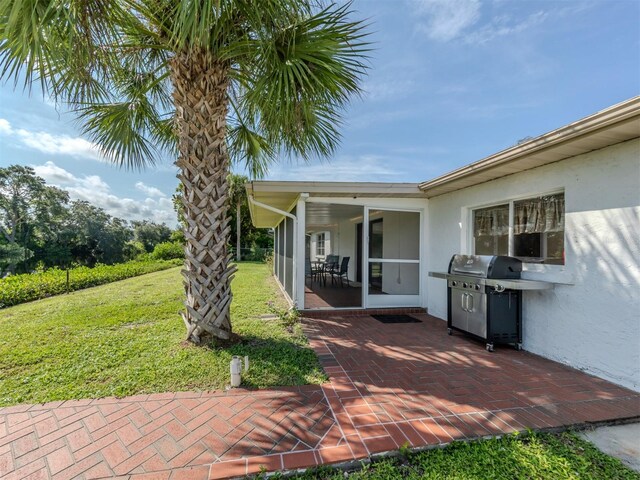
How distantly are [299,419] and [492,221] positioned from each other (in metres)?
5.10

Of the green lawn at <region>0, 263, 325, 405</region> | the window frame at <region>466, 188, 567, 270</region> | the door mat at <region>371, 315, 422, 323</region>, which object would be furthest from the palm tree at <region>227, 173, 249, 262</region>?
the window frame at <region>466, 188, 567, 270</region>

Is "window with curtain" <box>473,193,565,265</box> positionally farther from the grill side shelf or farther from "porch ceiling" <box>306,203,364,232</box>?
"porch ceiling" <box>306,203,364,232</box>

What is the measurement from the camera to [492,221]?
5.79 m

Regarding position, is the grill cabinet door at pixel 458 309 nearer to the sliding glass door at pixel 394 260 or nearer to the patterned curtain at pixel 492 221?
the patterned curtain at pixel 492 221

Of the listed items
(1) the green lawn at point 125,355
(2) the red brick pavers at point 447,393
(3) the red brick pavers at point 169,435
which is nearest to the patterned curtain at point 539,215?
(2) the red brick pavers at point 447,393

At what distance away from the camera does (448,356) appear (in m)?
4.52

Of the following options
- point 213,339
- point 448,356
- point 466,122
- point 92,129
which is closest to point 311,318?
point 213,339

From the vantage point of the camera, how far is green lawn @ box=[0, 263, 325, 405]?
3.50 metres

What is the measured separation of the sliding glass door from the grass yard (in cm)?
488

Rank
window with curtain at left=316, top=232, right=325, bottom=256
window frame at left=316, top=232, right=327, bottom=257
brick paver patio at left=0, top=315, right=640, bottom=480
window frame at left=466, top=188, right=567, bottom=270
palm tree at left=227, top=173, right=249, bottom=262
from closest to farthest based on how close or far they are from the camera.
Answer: brick paver patio at left=0, top=315, right=640, bottom=480 → window frame at left=466, top=188, right=567, bottom=270 → window frame at left=316, top=232, right=327, bottom=257 → window with curtain at left=316, top=232, right=325, bottom=256 → palm tree at left=227, top=173, right=249, bottom=262

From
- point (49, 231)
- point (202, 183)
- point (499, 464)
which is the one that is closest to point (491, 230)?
point (499, 464)

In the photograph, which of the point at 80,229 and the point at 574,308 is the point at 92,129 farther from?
the point at 80,229

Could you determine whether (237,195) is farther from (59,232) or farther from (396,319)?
(396,319)

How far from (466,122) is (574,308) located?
27.5ft
